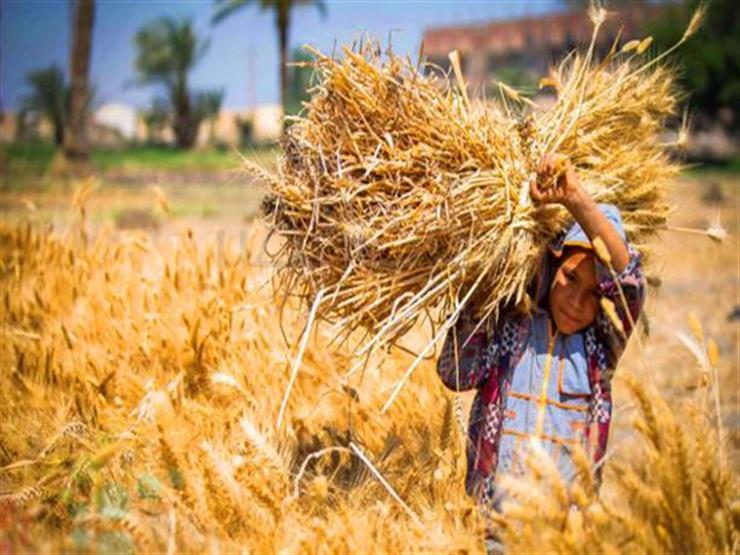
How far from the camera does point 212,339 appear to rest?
3.92 meters

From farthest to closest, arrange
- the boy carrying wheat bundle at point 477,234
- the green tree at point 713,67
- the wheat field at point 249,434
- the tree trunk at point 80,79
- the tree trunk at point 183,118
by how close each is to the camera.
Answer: the tree trunk at point 183,118
the green tree at point 713,67
the tree trunk at point 80,79
the boy carrying wheat bundle at point 477,234
the wheat field at point 249,434

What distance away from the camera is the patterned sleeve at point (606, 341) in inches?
99.3

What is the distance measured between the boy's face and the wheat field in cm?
22

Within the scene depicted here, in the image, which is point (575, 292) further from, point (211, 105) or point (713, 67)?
point (211, 105)

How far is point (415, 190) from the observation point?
2504 millimetres

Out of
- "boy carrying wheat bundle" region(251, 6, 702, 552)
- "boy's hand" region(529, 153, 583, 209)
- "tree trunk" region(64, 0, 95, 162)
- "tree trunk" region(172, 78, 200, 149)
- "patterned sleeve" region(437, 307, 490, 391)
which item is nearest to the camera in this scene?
"boy's hand" region(529, 153, 583, 209)

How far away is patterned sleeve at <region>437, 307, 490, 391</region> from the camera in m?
2.76

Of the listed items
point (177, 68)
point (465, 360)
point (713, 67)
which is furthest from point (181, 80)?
point (465, 360)

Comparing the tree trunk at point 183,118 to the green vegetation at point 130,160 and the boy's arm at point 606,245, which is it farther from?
the boy's arm at point 606,245

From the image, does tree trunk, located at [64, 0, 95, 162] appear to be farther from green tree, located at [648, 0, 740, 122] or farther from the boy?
the boy

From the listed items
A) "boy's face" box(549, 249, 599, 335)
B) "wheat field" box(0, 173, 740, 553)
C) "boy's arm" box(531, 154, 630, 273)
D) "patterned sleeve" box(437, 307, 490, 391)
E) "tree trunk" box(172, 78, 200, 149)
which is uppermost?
"tree trunk" box(172, 78, 200, 149)

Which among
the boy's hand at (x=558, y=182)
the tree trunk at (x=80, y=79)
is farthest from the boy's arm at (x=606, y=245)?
the tree trunk at (x=80, y=79)

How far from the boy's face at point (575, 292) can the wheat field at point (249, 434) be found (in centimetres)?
22

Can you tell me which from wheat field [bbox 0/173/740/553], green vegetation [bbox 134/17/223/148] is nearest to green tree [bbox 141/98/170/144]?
green vegetation [bbox 134/17/223/148]
